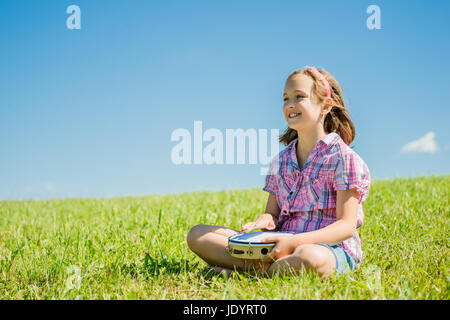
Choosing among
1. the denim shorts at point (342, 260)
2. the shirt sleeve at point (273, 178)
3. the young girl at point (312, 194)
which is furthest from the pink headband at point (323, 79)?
the denim shorts at point (342, 260)

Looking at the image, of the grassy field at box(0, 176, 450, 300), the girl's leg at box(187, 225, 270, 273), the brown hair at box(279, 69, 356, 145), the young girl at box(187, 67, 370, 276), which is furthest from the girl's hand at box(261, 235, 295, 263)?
the brown hair at box(279, 69, 356, 145)

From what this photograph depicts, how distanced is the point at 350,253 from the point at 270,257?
28.4 inches

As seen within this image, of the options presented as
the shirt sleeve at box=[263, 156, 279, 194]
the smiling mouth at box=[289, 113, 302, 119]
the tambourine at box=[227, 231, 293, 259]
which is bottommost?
the tambourine at box=[227, 231, 293, 259]

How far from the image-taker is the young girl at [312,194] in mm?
2822

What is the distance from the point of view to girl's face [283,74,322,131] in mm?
3105

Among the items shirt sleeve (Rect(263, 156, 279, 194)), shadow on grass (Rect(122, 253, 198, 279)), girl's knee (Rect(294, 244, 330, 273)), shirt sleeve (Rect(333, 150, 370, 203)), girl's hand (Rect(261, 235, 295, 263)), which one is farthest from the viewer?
shirt sleeve (Rect(263, 156, 279, 194))

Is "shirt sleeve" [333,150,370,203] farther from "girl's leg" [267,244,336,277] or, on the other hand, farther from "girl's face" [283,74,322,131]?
"girl's leg" [267,244,336,277]

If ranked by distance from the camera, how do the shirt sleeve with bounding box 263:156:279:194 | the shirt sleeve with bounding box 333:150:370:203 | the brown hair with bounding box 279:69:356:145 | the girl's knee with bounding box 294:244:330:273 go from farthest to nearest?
the shirt sleeve with bounding box 263:156:279:194
the brown hair with bounding box 279:69:356:145
the shirt sleeve with bounding box 333:150:370:203
the girl's knee with bounding box 294:244:330:273

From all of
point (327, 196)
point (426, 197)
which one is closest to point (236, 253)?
point (327, 196)

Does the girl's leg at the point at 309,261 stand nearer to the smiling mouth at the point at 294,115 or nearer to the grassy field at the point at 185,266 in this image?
the grassy field at the point at 185,266

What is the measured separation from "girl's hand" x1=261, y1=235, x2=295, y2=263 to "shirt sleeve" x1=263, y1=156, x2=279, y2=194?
0.74 meters

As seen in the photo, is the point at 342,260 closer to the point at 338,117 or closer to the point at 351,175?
the point at 351,175

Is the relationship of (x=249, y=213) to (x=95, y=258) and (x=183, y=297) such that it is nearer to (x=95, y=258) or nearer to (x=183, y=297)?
(x=95, y=258)

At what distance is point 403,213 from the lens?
5.59 meters
